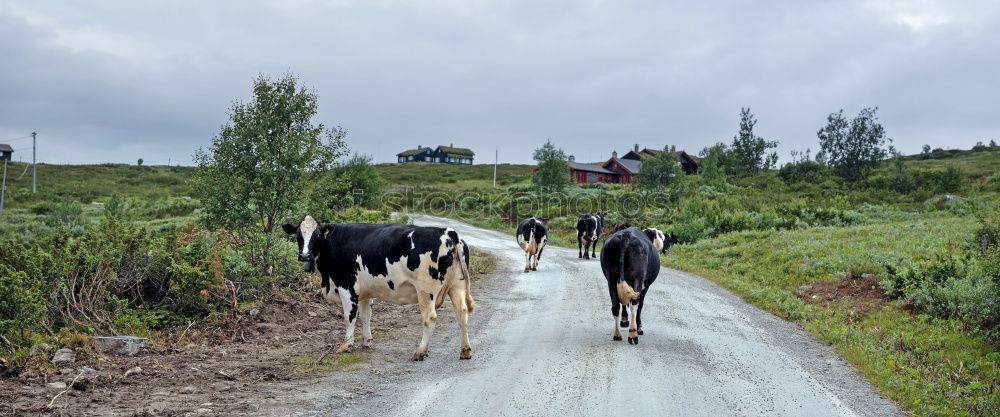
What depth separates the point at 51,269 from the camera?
32.9 ft

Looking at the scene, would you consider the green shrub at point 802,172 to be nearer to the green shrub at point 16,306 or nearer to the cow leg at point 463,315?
the cow leg at point 463,315

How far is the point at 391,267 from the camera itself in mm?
9500

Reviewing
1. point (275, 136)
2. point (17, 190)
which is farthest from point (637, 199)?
point (17, 190)

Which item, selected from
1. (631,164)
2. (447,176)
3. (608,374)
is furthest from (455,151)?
(608,374)

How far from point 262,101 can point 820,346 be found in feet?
40.8

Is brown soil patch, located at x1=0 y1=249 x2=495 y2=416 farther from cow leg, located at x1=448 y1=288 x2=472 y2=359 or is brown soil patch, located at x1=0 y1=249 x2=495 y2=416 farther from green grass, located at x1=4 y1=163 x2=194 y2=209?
green grass, located at x1=4 y1=163 x2=194 y2=209

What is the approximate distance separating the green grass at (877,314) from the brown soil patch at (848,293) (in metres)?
0.27

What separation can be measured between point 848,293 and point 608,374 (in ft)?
34.6

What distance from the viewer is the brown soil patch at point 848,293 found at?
14102mm

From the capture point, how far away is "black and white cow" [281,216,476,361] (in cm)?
920

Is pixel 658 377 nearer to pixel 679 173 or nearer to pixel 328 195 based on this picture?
pixel 328 195

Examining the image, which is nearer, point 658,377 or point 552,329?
point 658,377

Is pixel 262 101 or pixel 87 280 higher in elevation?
pixel 262 101

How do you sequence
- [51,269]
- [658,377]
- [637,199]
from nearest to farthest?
1. [658,377]
2. [51,269]
3. [637,199]
